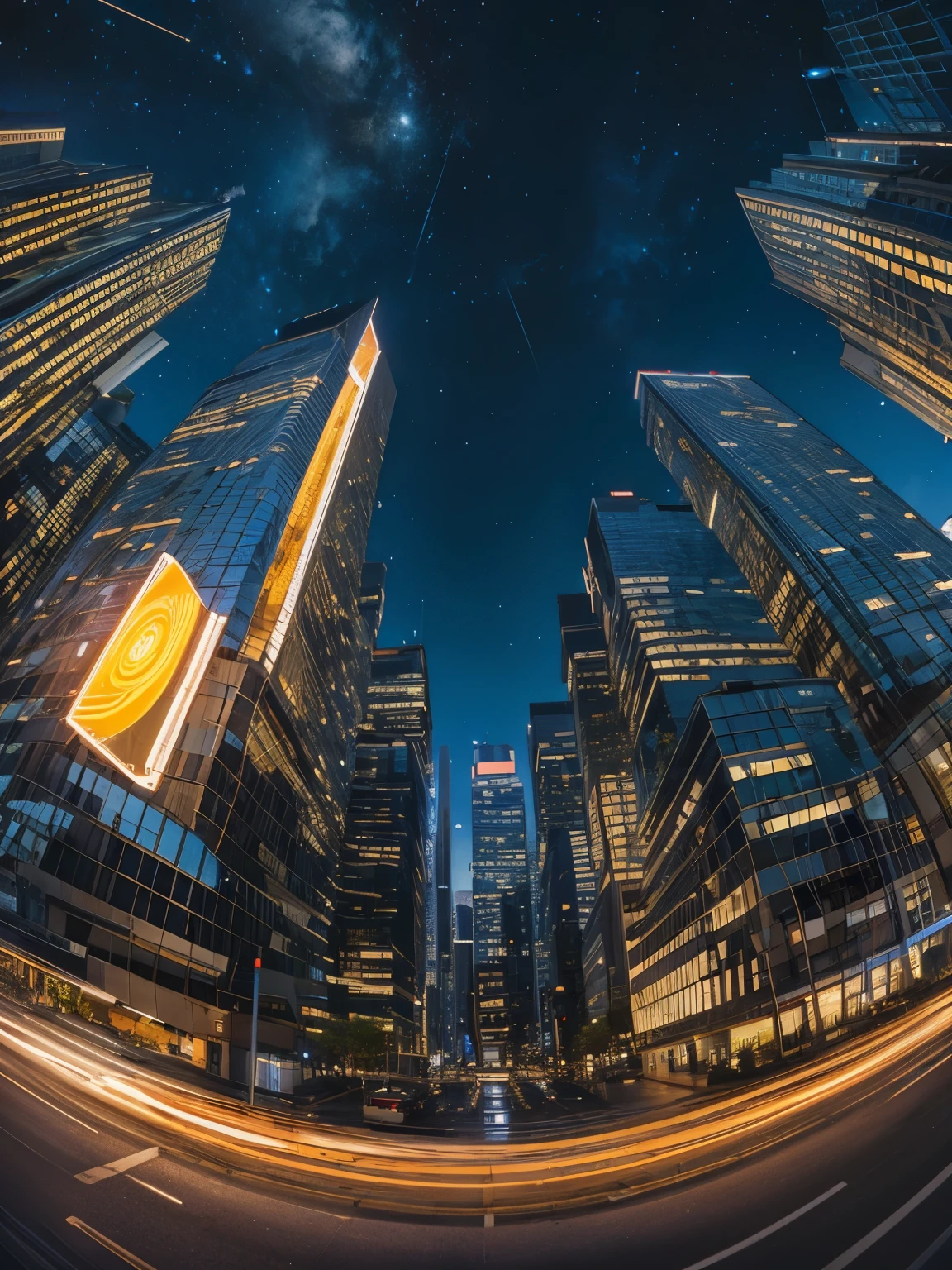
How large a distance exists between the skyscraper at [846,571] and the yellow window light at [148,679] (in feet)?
189

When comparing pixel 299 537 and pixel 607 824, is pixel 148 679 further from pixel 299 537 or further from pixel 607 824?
pixel 607 824

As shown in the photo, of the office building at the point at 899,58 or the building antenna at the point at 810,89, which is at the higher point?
the building antenna at the point at 810,89

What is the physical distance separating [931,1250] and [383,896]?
12899cm

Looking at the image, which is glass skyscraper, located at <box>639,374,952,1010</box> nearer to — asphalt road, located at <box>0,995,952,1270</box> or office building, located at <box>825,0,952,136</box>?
asphalt road, located at <box>0,995,952,1270</box>

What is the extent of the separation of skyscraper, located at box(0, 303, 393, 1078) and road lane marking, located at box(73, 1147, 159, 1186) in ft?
79.0

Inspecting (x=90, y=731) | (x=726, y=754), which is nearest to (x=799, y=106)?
(x=726, y=754)

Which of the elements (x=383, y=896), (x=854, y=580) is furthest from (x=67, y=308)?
(x=854, y=580)

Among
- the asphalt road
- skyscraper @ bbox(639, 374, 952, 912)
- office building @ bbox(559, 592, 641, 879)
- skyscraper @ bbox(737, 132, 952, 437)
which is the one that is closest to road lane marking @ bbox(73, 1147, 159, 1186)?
the asphalt road

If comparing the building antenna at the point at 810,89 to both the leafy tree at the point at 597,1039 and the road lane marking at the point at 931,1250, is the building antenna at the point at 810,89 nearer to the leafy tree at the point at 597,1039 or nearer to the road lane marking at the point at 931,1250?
the road lane marking at the point at 931,1250

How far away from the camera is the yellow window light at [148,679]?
3288 cm

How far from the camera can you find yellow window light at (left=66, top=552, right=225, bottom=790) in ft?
108

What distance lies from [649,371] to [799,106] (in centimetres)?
10672

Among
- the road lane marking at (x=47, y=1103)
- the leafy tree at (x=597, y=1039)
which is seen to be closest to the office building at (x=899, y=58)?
the road lane marking at (x=47, y=1103)

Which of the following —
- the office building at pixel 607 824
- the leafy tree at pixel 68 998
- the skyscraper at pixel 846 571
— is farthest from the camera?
the office building at pixel 607 824
